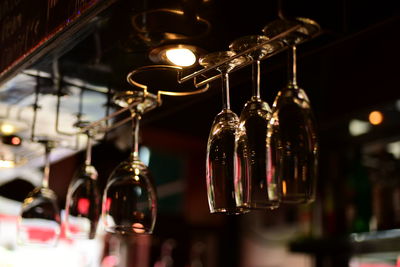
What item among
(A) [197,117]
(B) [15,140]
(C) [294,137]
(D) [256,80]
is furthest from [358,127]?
(C) [294,137]

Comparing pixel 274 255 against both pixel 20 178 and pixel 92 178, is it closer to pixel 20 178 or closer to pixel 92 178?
pixel 20 178

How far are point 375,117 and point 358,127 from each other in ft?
0.48

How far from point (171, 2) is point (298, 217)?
322cm

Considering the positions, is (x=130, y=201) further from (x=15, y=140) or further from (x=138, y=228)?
(x=15, y=140)

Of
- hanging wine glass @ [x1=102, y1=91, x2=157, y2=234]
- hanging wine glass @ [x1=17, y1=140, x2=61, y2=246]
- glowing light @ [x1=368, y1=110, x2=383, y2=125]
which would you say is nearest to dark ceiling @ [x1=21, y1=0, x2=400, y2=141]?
hanging wine glass @ [x1=102, y1=91, x2=157, y2=234]

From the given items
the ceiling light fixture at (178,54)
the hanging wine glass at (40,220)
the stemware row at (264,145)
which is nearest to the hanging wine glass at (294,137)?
the stemware row at (264,145)

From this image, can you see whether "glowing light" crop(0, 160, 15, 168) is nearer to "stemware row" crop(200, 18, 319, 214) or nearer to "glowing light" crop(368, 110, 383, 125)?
"stemware row" crop(200, 18, 319, 214)

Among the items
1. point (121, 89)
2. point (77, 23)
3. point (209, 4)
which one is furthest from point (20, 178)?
point (209, 4)

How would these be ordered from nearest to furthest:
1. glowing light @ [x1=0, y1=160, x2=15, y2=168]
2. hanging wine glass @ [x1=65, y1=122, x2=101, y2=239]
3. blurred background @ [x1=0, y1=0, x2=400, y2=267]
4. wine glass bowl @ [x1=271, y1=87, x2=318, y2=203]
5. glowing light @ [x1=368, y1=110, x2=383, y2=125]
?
1. wine glass bowl @ [x1=271, y1=87, x2=318, y2=203]
2. blurred background @ [x1=0, y1=0, x2=400, y2=267]
3. hanging wine glass @ [x1=65, y1=122, x2=101, y2=239]
4. glowing light @ [x1=0, y1=160, x2=15, y2=168]
5. glowing light @ [x1=368, y1=110, x2=383, y2=125]

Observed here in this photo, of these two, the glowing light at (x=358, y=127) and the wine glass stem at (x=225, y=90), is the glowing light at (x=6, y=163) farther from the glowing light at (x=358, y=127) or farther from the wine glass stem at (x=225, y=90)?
the glowing light at (x=358, y=127)

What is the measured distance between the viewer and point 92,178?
5.20 ft

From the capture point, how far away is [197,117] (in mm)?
1702

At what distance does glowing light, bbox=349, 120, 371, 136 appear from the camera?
9.85 ft

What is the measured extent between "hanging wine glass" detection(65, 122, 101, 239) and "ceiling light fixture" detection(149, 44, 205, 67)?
0.51 meters
